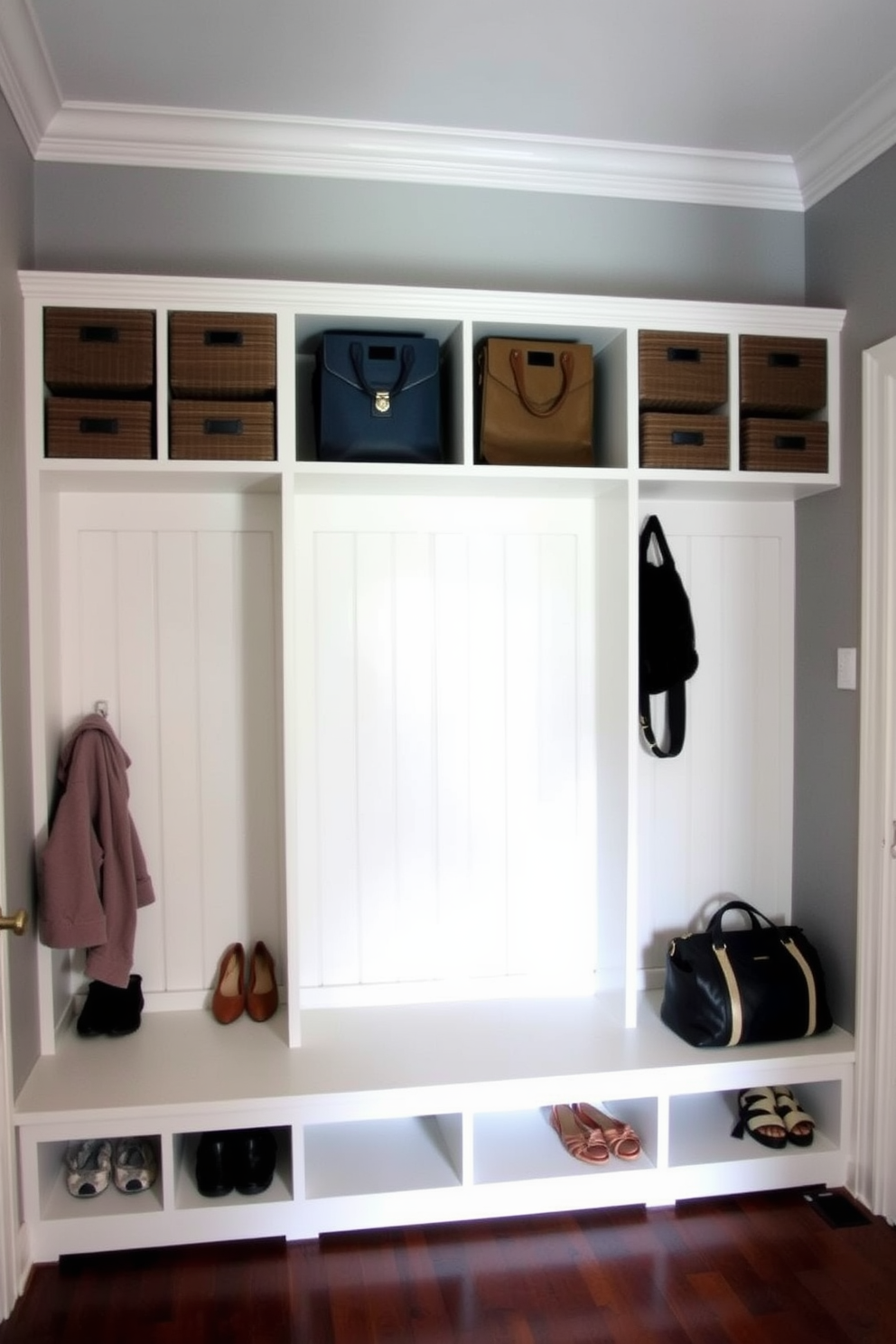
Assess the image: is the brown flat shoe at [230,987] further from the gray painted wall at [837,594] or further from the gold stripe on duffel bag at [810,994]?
the gray painted wall at [837,594]

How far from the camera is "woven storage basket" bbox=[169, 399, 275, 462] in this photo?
2311mm

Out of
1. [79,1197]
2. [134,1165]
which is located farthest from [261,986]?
[79,1197]

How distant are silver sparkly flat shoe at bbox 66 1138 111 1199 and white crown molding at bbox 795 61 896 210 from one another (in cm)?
301

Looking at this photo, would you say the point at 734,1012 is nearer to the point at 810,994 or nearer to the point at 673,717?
the point at 810,994

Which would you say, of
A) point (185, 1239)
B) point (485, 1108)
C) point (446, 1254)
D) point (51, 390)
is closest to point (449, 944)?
point (485, 1108)

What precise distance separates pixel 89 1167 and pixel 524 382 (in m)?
2.13

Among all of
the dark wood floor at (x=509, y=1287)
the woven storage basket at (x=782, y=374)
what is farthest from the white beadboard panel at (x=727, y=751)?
the dark wood floor at (x=509, y=1287)

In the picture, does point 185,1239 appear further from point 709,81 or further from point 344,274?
point 709,81

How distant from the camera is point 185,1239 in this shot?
2.19 metres

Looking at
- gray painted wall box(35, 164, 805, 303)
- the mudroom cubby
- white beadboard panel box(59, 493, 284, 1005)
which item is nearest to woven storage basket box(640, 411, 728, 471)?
the mudroom cubby

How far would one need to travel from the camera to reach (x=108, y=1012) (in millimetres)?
2469

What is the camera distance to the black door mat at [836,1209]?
7.57 ft

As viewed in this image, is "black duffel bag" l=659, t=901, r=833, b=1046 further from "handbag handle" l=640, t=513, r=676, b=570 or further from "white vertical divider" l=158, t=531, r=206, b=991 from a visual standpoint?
"white vertical divider" l=158, t=531, r=206, b=991

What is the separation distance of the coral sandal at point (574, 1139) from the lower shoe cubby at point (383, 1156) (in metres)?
0.29
